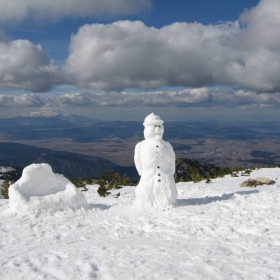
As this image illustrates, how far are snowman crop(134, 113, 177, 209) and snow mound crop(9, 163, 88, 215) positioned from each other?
275cm

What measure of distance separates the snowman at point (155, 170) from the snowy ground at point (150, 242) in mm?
544

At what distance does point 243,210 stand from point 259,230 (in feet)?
5.90

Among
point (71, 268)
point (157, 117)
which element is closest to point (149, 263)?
point (71, 268)

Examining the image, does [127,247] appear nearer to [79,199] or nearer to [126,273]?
[126,273]

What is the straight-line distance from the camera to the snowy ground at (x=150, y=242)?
5590 millimetres

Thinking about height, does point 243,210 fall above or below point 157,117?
below

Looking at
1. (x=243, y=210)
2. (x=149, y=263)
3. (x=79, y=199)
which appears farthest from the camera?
(x=79, y=199)

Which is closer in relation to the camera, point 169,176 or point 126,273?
point 126,273

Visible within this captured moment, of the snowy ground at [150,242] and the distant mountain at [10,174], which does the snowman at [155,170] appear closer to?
the snowy ground at [150,242]

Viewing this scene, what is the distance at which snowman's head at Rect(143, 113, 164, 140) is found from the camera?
10.7m

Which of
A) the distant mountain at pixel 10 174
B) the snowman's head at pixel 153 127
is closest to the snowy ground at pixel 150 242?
the snowman's head at pixel 153 127

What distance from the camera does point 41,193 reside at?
11680 mm

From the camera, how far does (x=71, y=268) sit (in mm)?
5812

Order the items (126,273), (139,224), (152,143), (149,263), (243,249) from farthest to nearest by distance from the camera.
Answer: (152,143) < (139,224) < (243,249) < (149,263) < (126,273)
